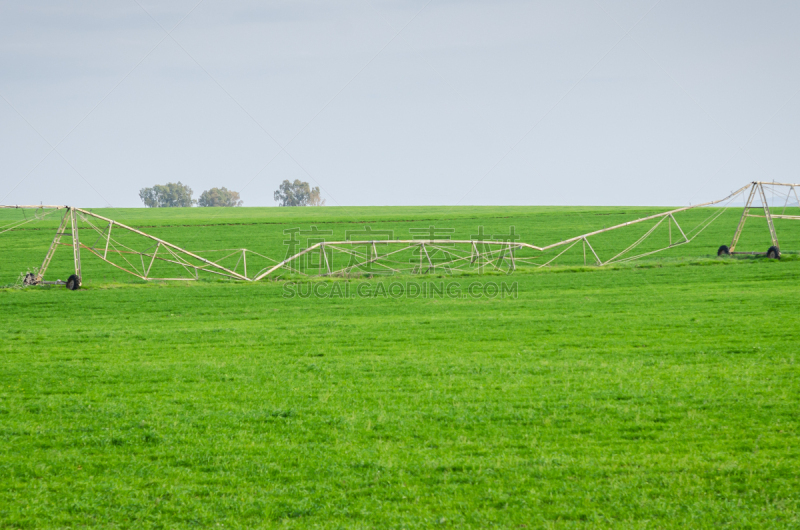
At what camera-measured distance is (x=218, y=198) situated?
5226 inches

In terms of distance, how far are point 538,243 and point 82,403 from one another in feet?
116

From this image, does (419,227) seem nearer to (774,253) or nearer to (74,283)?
(774,253)

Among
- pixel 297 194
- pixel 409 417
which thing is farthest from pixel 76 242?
pixel 297 194

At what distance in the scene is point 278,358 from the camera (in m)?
12.1

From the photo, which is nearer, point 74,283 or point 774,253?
point 74,283

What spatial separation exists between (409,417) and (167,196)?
450 feet

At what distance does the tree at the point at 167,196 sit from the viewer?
13162 centimetres

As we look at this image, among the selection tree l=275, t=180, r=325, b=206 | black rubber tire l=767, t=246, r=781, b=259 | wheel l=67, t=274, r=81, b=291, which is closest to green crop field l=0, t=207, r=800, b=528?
wheel l=67, t=274, r=81, b=291

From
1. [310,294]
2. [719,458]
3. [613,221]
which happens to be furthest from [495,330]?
[613,221]

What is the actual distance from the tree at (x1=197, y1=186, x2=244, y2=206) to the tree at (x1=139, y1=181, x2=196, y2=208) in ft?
10.6

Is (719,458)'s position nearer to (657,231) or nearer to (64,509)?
(64,509)

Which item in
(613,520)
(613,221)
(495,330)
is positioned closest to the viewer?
(613,520)

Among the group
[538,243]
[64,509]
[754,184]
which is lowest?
[64,509]

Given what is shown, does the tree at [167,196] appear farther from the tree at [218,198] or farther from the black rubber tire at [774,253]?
the black rubber tire at [774,253]
